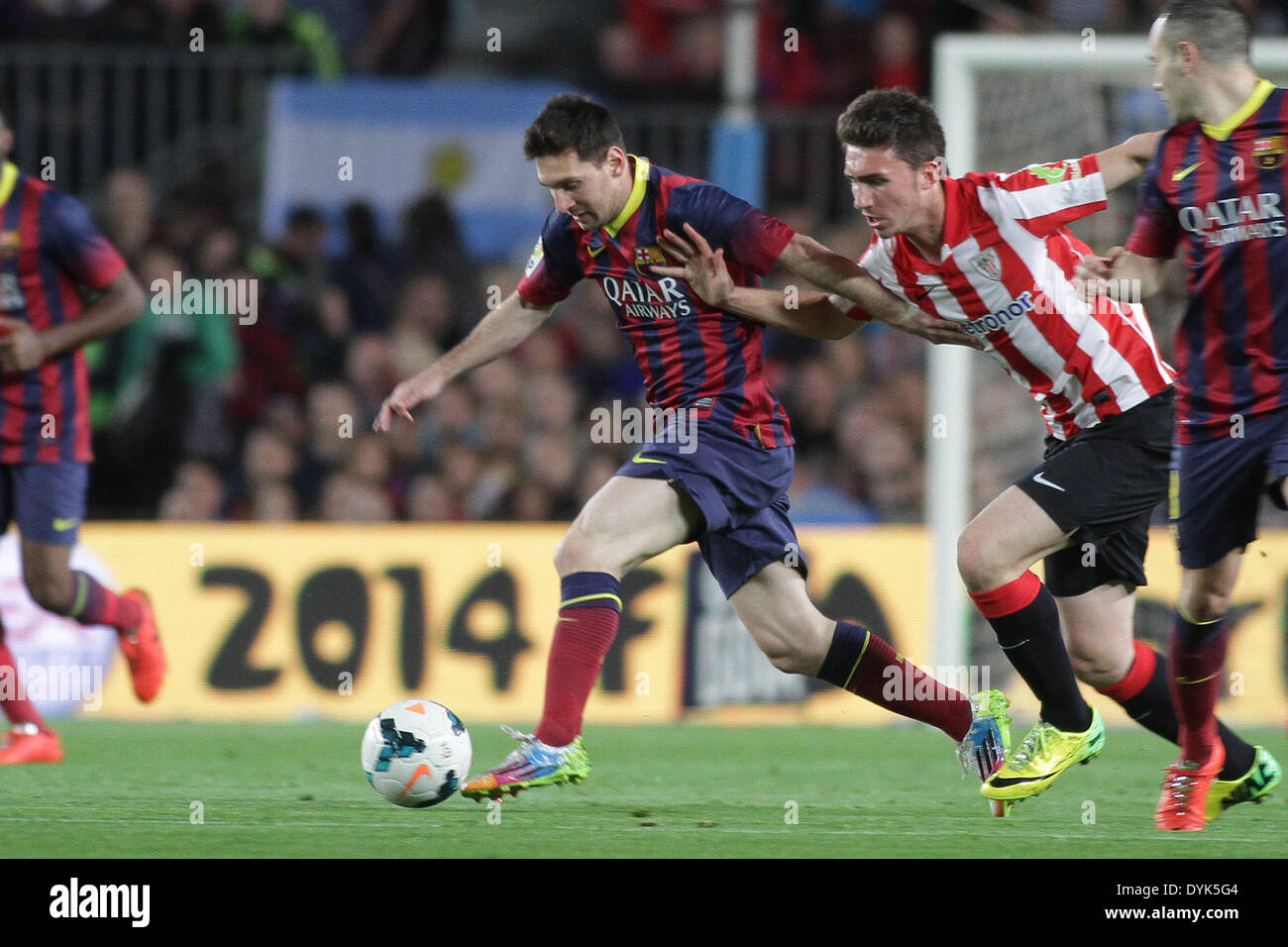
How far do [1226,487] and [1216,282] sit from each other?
0.57m

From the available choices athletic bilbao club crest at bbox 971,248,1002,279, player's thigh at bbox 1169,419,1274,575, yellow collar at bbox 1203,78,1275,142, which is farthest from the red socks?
yellow collar at bbox 1203,78,1275,142

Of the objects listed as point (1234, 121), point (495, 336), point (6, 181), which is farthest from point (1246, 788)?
point (6, 181)

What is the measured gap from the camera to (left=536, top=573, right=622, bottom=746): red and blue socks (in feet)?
17.1

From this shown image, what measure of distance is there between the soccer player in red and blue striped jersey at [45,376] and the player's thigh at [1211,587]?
405 cm

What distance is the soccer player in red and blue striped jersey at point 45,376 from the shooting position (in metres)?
6.96

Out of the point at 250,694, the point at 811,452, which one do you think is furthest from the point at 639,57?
the point at 250,694

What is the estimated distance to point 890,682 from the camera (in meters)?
5.85

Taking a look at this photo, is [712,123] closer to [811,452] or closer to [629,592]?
[811,452]

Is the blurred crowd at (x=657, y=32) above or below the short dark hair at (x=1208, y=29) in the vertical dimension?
above

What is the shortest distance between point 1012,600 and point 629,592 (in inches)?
172

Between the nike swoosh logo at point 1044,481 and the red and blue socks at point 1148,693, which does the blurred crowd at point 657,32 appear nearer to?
the red and blue socks at point 1148,693

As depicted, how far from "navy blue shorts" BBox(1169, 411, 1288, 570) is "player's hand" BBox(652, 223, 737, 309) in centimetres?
140
